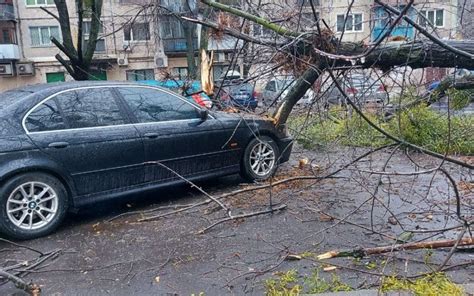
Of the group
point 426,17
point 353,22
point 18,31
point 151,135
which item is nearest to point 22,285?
point 151,135

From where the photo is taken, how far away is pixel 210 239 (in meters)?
4.16

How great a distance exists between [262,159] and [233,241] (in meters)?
2.27

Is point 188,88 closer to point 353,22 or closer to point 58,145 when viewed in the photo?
point 353,22

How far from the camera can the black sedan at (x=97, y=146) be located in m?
4.26

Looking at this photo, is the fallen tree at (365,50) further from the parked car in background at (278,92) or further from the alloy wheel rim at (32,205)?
the alloy wheel rim at (32,205)

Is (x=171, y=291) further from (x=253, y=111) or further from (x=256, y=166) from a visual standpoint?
(x=253, y=111)

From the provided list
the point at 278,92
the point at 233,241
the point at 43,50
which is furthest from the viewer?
the point at 43,50

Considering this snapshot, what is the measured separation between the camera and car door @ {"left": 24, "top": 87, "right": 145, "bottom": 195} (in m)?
4.44

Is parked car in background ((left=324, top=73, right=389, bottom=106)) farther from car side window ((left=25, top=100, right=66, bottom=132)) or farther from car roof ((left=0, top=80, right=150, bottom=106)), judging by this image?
car side window ((left=25, top=100, right=66, bottom=132))

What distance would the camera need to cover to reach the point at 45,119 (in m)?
4.46

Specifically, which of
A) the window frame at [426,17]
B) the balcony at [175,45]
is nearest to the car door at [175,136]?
the window frame at [426,17]

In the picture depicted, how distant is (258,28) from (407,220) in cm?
308

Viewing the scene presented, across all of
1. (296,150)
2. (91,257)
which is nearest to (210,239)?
(91,257)

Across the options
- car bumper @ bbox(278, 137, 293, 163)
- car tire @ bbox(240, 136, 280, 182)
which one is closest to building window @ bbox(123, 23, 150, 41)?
car tire @ bbox(240, 136, 280, 182)
